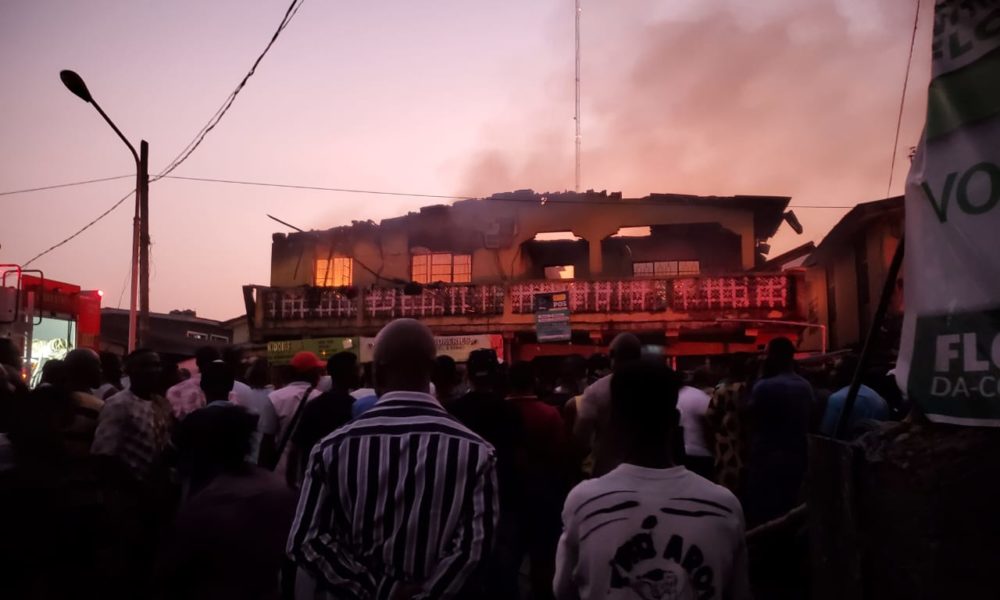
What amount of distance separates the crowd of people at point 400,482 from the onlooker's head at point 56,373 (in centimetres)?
3

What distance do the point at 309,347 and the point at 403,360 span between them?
20.4 meters

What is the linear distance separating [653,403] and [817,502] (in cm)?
60

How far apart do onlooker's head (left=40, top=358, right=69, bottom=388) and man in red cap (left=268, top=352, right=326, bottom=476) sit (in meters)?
1.67

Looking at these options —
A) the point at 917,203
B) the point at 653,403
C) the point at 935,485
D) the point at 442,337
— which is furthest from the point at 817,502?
the point at 442,337

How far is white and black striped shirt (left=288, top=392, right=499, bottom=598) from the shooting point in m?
2.52

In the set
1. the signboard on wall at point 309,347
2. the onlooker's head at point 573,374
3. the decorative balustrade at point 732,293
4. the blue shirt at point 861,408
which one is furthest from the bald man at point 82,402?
the decorative balustrade at point 732,293

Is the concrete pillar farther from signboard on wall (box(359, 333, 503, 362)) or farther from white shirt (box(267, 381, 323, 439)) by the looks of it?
white shirt (box(267, 381, 323, 439))

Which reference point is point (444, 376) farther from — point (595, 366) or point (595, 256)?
point (595, 256)

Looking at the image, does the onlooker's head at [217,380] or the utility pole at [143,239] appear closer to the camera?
the onlooker's head at [217,380]

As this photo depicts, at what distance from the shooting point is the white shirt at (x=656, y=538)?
91.5 inches

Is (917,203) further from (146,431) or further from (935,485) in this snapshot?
(146,431)

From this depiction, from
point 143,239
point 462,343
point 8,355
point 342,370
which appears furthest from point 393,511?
point 462,343

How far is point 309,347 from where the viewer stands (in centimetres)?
2258

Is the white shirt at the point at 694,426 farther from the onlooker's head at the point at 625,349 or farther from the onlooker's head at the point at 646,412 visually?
the onlooker's head at the point at 646,412
